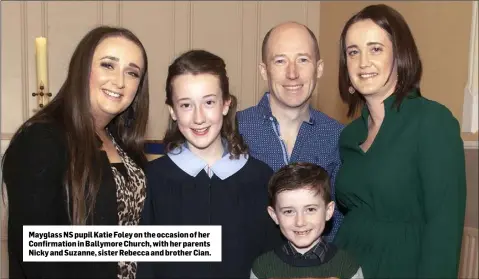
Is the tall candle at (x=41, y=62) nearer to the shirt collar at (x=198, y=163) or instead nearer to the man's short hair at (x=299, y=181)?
the shirt collar at (x=198, y=163)

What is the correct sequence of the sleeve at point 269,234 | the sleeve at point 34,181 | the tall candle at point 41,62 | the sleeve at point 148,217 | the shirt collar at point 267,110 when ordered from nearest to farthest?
1. the sleeve at point 34,181
2. the sleeve at point 148,217
3. the sleeve at point 269,234
4. the shirt collar at point 267,110
5. the tall candle at point 41,62

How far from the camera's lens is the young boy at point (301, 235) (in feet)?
5.90

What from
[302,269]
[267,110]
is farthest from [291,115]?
[302,269]

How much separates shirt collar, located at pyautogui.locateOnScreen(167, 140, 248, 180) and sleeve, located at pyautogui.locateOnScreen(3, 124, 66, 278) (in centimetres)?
40

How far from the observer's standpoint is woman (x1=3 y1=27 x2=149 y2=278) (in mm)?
1626

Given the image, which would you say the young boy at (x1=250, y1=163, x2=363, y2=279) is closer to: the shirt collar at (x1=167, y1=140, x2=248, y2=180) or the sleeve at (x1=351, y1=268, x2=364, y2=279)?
the sleeve at (x1=351, y1=268, x2=364, y2=279)

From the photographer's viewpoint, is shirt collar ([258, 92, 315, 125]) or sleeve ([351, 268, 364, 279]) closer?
sleeve ([351, 268, 364, 279])

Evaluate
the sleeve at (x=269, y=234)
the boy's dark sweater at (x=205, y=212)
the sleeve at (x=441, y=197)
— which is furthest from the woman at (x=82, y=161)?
the sleeve at (x=441, y=197)

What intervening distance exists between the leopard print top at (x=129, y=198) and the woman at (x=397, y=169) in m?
0.76

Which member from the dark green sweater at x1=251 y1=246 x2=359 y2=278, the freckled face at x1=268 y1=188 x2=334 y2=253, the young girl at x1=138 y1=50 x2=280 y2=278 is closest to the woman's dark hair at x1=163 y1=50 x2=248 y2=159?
the young girl at x1=138 y1=50 x2=280 y2=278

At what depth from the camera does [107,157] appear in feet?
6.08

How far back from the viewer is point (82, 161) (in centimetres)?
171

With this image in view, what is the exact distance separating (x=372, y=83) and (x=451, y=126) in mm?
319

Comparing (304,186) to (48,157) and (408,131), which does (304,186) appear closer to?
(408,131)
